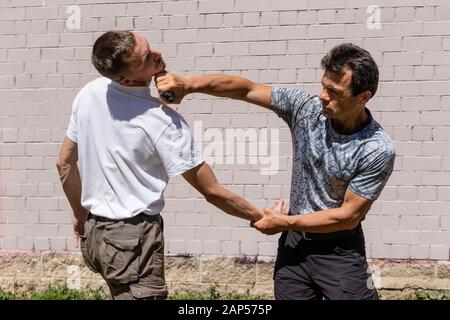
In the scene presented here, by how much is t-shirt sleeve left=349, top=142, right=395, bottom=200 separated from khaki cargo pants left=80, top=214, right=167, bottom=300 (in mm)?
1084

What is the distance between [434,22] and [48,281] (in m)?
3.76

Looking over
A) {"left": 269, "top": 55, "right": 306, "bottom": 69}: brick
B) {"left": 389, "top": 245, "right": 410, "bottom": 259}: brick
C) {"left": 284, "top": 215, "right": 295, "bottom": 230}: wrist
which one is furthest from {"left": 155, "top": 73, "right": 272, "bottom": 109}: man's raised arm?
{"left": 389, "top": 245, "right": 410, "bottom": 259}: brick

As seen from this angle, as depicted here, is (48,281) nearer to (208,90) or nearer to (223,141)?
(223,141)

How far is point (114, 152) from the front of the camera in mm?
4160

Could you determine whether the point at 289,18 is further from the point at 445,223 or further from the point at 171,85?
the point at 171,85

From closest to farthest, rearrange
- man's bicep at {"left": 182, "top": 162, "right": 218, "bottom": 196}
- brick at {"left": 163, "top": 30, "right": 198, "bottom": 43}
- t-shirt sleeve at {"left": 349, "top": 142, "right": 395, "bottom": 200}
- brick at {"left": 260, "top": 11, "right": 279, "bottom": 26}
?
man's bicep at {"left": 182, "top": 162, "right": 218, "bottom": 196} → t-shirt sleeve at {"left": 349, "top": 142, "right": 395, "bottom": 200} → brick at {"left": 260, "top": 11, "right": 279, "bottom": 26} → brick at {"left": 163, "top": 30, "right": 198, "bottom": 43}

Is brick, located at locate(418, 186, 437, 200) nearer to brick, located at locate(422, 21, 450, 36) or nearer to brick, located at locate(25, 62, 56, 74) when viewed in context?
brick, located at locate(422, 21, 450, 36)

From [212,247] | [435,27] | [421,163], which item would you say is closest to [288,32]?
[435,27]

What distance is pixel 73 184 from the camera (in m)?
4.59

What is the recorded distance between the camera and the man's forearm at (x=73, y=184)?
14.9 feet

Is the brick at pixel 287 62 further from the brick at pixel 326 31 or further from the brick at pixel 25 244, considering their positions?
the brick at pixel 25 244

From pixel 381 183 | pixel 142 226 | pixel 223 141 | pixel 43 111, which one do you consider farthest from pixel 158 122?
pixel 43 111

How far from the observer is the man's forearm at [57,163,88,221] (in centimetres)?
455

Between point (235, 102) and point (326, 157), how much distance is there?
7.59ft
